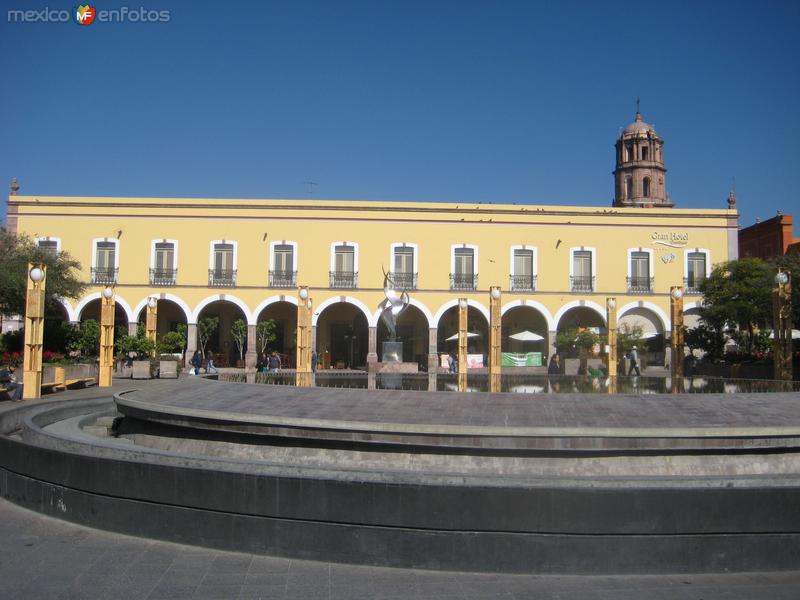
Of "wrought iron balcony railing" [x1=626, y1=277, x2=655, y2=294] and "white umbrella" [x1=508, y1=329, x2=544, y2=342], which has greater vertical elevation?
"wrought iron balcony railing" [x1=626, y1=277, x2=655, y2=294]

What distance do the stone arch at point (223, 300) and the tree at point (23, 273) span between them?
5192 mm

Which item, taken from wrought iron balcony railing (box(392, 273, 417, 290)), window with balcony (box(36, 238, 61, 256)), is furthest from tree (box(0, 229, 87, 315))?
wrought iron balcony railing (box(392, 273, 417, 290))

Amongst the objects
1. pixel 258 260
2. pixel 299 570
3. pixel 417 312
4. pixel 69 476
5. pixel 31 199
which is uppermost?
pixel 31 199

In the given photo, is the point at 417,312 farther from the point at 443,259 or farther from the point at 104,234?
the point at 104,234

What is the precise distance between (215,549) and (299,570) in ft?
2.62

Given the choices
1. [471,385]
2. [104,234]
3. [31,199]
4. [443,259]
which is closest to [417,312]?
[443,259]

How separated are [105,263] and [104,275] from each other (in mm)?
573

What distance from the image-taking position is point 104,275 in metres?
34.3

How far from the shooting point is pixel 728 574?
5.19m

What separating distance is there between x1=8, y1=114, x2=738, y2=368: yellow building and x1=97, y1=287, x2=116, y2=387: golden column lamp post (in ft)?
47.8

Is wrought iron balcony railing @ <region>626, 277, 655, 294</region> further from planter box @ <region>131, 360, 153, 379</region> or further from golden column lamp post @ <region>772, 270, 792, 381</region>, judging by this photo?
planter box @ <region>131, 360, 153, 379</region>

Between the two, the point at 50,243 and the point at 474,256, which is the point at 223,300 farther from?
the point at 474,256

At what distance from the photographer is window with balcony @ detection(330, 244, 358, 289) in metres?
34.7

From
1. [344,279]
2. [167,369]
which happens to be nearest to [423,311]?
[344,279]
